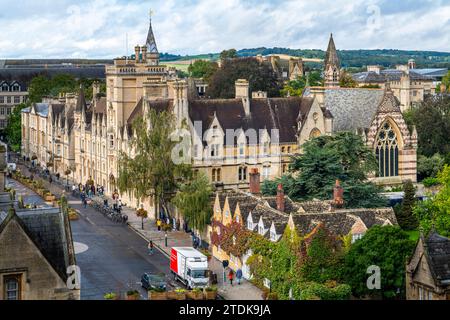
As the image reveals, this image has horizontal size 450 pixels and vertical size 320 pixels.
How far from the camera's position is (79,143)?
328 feet

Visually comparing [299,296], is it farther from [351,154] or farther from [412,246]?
[351,154]

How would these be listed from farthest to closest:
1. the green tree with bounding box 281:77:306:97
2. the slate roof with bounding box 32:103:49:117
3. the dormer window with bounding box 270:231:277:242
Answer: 1. the green tree with bounding box 281:77:306:97
2. the slate roof with bounding box 32:103:49:117
3. the dormer window with bounding box 270:231:277:242

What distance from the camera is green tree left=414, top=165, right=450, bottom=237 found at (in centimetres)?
5112

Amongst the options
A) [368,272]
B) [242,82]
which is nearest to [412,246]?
[368,272]

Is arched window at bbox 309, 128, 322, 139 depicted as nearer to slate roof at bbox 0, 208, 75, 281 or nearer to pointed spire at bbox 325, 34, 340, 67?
pointed spire at bbox 325, 34, 340, 67

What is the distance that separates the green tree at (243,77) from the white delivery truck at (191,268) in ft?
249

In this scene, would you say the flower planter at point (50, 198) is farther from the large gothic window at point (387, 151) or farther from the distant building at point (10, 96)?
the distant building at point (10, 96)

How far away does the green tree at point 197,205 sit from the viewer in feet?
210

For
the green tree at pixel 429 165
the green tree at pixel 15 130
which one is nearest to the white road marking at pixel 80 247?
the green tree at pixel 429 165

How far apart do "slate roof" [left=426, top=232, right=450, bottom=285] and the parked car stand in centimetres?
1513

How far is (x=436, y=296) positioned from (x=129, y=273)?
847 inches

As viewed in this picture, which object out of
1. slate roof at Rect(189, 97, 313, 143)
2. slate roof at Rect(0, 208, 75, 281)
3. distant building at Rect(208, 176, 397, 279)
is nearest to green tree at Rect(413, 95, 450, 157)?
→ slate roof at Rect(189, 97, 313, 143)

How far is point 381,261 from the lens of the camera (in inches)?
1795

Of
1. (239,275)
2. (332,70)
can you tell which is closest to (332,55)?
(332,70)
